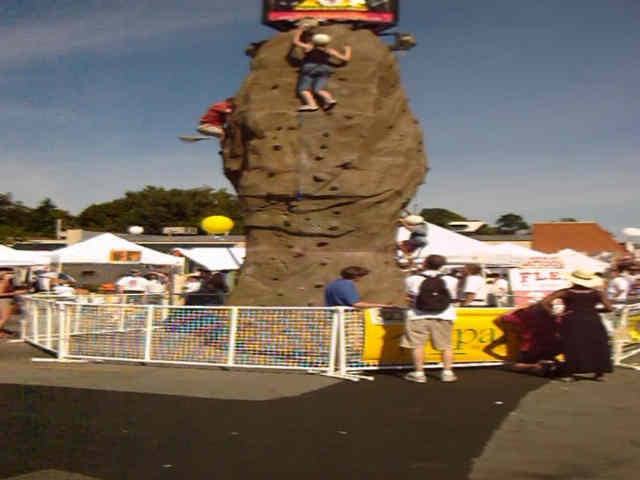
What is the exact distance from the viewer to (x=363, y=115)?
12.6 meters

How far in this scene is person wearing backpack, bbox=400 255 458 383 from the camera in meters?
9.10

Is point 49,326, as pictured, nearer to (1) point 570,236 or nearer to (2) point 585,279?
(2) point 585,279

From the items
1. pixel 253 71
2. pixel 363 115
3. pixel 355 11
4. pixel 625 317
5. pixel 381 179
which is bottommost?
pixel 625 317

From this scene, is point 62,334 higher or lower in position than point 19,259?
lower

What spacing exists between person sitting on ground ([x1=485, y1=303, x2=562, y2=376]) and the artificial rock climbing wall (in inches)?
96.1

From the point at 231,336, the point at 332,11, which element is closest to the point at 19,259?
the point at 332,11

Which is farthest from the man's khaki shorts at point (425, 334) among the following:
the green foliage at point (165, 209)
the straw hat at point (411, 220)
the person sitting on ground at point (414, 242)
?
the green foliage at point (165, 209)

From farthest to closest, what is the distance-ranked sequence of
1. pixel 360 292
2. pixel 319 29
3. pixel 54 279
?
pixel 54 279 < pixel 319 29 < pixel 360 292

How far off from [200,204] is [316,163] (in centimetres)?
6339

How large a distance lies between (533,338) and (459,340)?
1.02 meters

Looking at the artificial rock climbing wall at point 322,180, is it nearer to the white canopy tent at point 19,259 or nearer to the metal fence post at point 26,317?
the metal fence post at point 26,317

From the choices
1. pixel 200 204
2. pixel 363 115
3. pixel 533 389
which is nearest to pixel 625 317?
pixel 533 389

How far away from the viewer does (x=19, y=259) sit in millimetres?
22359

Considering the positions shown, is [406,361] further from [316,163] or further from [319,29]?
[319,29]
